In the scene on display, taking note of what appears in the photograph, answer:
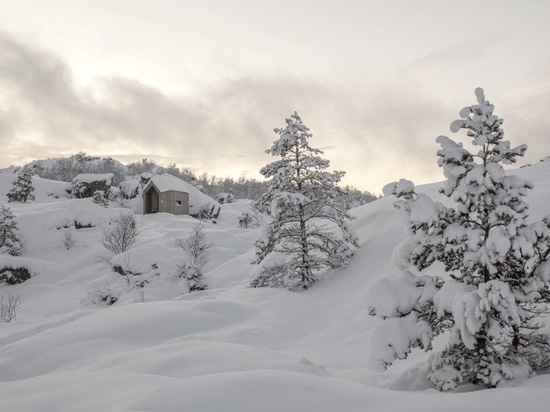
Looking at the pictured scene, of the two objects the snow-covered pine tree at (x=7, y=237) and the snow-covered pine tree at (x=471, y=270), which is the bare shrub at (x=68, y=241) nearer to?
the snow-covered pine tree at (x=7, y=237)

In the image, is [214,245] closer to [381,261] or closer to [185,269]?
[185,269]

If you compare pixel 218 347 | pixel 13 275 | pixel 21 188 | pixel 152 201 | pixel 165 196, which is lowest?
pixel 218 347

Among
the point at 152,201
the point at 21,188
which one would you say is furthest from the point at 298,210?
the point at 21,188

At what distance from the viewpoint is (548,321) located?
729cm

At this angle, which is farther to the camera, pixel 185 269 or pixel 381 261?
pixel 185 269

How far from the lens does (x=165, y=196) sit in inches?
2019

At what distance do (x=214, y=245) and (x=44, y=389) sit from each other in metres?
29.0

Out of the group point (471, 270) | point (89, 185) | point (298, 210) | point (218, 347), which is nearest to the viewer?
point (471, 270)

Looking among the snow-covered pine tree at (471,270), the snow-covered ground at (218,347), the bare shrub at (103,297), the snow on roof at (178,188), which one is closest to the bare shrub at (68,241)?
the snow-covered ground at (218,347)

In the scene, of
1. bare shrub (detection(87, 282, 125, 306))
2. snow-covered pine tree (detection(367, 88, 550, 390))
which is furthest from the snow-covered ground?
snow-covered pine tree (detection(367, 88, 550, 390))

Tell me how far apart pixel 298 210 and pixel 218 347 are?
34.3 feet

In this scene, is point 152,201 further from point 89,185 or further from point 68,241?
point 68,241

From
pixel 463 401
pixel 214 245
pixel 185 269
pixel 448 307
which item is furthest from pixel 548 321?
pixel 214 245

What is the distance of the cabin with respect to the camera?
168 ft
